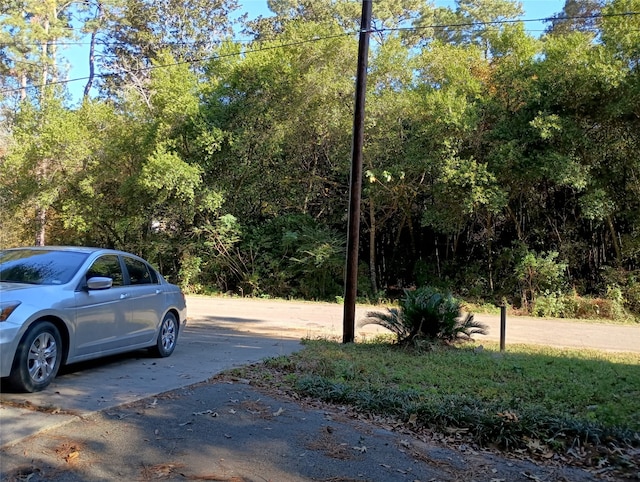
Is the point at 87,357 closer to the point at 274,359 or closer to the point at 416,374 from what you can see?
the point at 274,359

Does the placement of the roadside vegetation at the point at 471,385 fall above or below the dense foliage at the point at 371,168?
below

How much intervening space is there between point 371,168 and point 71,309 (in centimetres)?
1468

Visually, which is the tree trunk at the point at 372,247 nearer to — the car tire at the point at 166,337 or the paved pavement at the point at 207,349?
the paved pavement at the point at 207,349

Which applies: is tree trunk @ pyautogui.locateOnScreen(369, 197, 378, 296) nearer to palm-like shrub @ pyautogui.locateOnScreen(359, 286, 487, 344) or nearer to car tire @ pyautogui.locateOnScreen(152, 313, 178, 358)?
palm-like shrub @ pyautogui.locateOnScreen(359, 286, 487, 344)

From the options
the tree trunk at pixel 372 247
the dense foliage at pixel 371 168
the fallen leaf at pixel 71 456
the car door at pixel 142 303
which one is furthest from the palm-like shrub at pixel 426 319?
the tree trunk at pixel 372 247

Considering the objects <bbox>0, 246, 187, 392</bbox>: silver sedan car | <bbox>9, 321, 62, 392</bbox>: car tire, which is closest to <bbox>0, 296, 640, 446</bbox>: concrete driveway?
<bbox>9, 321, 62, 392</bbox>: car tire

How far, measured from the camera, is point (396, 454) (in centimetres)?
420

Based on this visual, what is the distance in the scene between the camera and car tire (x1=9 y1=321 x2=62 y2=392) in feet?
17.3

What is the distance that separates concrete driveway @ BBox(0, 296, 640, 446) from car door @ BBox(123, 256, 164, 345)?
0.42 metres

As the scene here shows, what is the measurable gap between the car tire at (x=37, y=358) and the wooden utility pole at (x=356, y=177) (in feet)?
18.3

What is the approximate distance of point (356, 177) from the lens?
10.1 m

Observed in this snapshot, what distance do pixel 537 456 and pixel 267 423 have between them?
7.42 ft

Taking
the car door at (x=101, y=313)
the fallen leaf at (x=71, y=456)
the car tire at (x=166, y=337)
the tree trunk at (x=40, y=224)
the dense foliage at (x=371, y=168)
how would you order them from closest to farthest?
the fallen leaf at (x=71, y=456) → the car door at (x=101, y=313) → the car tire at (x=166, y=337) → the dense foliage at (x=371, y=168) → the tree trunk at (x=40, y=224)

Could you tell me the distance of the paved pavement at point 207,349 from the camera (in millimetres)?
4889
